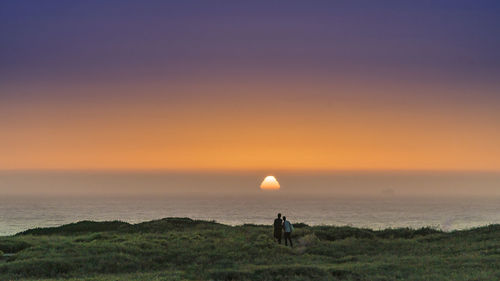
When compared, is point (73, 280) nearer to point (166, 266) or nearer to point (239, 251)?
point (166, 266)

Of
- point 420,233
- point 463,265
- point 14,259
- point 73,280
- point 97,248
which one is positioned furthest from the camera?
point 420,233

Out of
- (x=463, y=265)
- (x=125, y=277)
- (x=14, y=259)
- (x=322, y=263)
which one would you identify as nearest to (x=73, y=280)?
(x=125, y=277)

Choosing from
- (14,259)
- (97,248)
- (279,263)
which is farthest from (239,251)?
(14,259)

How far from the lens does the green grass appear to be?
82.4ft

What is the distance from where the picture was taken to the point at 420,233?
4575cm

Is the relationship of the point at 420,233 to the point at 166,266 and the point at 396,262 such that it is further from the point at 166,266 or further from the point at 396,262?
the point at 166,266

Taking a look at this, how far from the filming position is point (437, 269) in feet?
83.7

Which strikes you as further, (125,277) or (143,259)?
(143,259)

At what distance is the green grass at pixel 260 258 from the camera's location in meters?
25.1

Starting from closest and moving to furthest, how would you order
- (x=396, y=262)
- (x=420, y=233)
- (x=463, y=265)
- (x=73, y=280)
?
(x=73, y=280)
(x=463, y=265)
(x=396, y=262)
(x=420, y=233)

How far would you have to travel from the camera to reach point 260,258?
31.1 meters

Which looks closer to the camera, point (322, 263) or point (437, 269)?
point (437, 269)

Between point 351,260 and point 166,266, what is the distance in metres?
11.3

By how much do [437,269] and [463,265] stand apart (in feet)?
6.50
